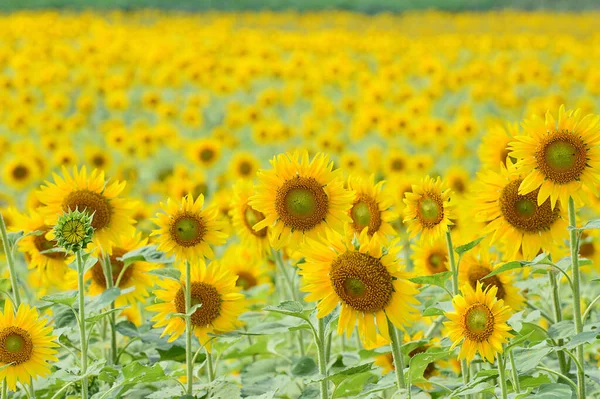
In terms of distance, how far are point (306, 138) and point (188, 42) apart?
5.09 meters

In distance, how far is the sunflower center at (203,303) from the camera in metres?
2.74

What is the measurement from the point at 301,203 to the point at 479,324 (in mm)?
611

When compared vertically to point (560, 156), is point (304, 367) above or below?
below

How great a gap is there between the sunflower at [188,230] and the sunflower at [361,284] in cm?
47

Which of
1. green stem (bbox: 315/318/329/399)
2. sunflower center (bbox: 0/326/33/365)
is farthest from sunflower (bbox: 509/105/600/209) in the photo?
sunflower center (bbox: 0/326/33/365)

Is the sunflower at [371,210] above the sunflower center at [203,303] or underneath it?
above

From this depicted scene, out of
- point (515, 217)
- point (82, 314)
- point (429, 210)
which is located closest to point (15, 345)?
point (82, 314)

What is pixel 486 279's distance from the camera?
9.23 feet

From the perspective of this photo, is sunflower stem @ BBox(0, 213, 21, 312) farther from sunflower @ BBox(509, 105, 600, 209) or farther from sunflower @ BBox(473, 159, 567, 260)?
sunflower @ BBox(509, 105, 600, 209)

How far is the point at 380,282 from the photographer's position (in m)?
2.27

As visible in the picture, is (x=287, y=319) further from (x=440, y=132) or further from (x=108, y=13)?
(x=108, y=13)

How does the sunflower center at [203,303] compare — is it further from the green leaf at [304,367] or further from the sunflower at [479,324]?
the sunflower at [479,324]

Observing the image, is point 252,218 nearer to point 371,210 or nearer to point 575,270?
point 371,210

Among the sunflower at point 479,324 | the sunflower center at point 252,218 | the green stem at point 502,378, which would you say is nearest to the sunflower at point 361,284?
the sunflower at point 479,324
